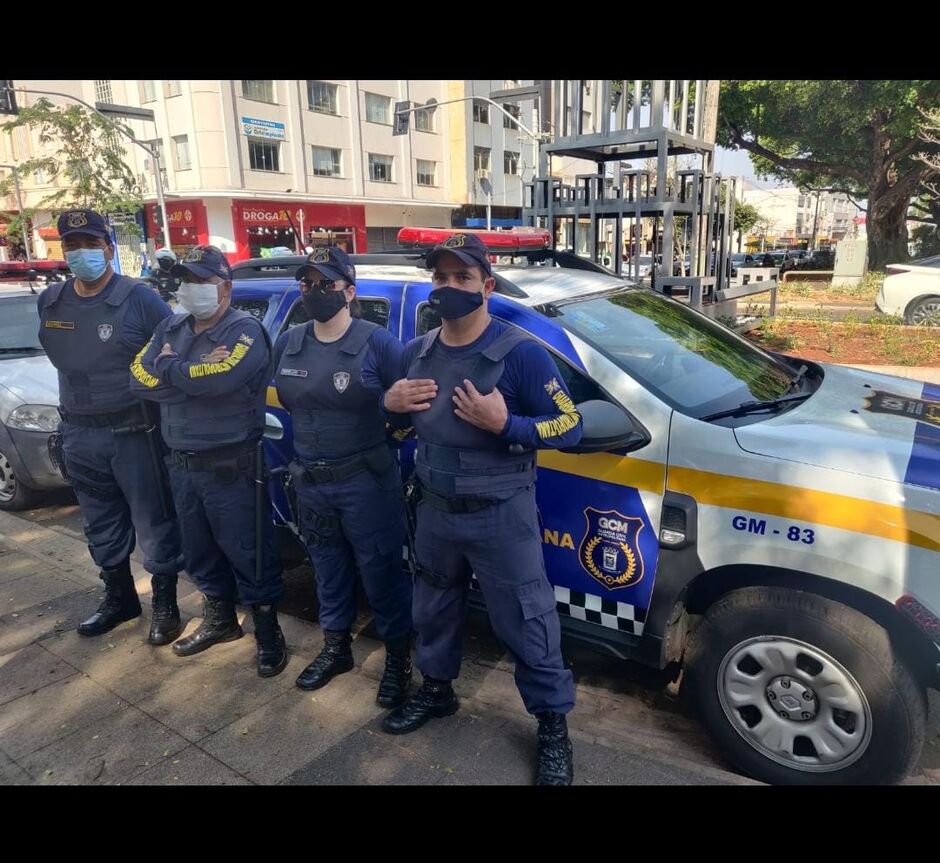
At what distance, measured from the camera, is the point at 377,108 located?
110ft

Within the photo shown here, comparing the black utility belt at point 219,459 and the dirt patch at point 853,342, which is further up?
the black utility belt at point 219,459

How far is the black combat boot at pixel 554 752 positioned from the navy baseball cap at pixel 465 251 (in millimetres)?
1542

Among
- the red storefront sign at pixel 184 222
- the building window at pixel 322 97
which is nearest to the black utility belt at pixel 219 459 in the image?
the red storefront sign at pixel 184 222

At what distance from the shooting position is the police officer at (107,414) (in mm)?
3326

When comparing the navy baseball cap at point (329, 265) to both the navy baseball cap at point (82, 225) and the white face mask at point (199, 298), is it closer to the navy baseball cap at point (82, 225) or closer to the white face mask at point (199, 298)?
the white face mask at point (199, 298)

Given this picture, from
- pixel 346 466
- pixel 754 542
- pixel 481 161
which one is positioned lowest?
pixel 754 542

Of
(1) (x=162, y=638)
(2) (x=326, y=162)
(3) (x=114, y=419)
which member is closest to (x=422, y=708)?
(1) (x=162, y=638)

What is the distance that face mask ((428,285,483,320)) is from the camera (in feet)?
7.69

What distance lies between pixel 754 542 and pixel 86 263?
3.06 meters

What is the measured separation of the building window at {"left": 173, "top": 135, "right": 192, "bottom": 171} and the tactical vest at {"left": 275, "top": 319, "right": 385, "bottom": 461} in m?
29.0

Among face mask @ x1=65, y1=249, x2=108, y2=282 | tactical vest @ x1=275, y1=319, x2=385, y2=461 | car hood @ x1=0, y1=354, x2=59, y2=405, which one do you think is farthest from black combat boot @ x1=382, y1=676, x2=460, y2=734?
car hood @ x1=0, y1=354, x2=59, y2=405

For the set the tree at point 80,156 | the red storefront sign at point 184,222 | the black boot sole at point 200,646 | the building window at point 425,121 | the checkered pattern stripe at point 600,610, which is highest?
the building window at point 425,121

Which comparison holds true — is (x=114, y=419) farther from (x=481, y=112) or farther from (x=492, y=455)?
(x=481, y=112)

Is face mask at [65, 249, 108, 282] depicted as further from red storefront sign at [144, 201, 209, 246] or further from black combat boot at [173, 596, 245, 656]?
red storefront sign at [144, 201, 209, 246]
